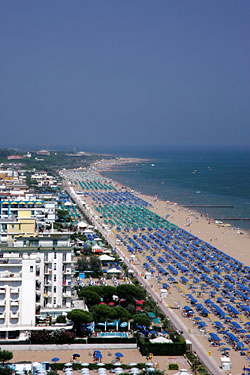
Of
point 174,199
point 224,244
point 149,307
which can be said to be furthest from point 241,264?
point 174,199

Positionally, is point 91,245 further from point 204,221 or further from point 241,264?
point 204,221

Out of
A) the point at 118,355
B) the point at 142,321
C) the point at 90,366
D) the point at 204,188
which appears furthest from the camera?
the point at 204,188

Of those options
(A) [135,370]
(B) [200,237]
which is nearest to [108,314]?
(A) [135,370]

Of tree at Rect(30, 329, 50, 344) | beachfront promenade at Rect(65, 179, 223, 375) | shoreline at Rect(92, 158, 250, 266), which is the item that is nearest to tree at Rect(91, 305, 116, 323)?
tree at Rect(30, 329, 50, 344)

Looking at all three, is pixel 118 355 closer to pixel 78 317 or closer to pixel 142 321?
pixel 78 317

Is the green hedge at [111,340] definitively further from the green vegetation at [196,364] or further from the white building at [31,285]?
the green vegetation at [196,364]

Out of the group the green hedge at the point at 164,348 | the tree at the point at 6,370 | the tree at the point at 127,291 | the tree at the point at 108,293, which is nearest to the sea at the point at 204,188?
the tree at the point at 127,291

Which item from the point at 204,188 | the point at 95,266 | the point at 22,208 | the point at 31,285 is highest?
the point at 22,208
